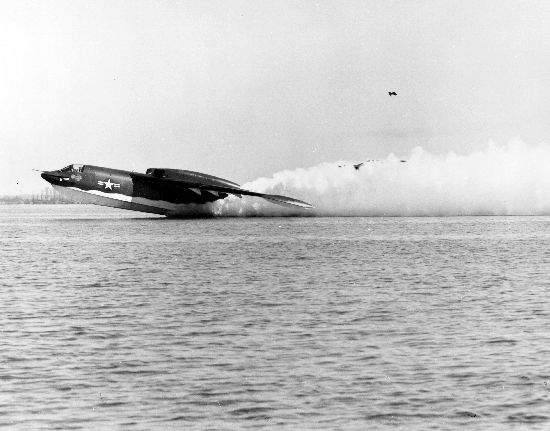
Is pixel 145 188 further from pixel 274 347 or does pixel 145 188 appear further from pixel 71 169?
pixel 274 347

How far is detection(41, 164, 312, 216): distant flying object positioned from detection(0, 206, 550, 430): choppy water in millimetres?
57658

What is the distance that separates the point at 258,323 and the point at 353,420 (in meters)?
14.0

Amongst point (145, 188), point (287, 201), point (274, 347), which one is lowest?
point (274, 347)

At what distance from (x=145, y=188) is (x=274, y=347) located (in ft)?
320

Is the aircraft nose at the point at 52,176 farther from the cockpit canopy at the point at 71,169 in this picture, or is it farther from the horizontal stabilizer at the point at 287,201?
the horizontal stabilizer at the point at 287,201

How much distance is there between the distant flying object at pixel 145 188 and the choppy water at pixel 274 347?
57658 millimetres

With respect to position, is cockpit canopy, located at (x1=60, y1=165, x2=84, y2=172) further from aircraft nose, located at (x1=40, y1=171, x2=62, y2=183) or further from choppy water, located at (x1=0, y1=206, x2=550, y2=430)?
choppy water, located at (x1=0, y1=206, x2=550, y2=430)

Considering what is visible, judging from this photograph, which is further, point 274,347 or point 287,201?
point 287,201

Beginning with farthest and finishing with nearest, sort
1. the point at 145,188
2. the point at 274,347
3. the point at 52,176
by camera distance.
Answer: the point at 145,188 → the point at 52,176 → the point at 274,347

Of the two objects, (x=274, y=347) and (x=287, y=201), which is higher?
(x=287, y=201)

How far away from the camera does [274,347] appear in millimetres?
26734

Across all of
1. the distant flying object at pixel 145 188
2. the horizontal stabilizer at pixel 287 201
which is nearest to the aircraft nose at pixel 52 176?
the distant flying object at pixel 145 188

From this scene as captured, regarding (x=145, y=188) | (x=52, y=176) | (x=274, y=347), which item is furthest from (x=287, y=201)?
(x=274, y=347)

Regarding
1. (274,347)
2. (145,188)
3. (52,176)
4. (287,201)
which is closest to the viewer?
(274,347)
